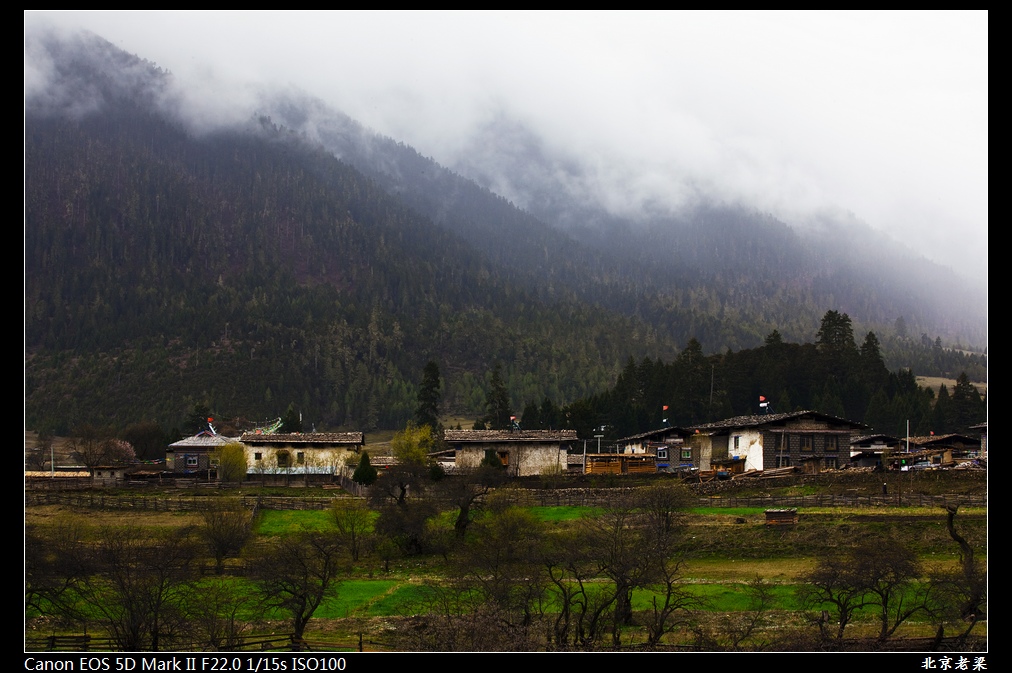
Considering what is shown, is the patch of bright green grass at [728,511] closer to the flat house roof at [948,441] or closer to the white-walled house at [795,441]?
the white-walled house at [795,441]

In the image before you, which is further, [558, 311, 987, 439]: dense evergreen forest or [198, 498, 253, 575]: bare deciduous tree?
[558, 311, 987, 439]: dense evergreen forest

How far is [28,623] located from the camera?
39562mm

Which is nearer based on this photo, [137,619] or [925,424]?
[137,619]

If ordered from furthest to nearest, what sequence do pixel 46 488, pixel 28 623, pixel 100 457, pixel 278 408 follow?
pixel 278 408 → pixel 100 457 → pixel 46 488 → pixel 28 623

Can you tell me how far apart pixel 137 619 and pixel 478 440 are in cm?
5291

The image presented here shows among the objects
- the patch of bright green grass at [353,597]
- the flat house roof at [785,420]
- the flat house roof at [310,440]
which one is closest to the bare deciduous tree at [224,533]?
the patch of bright green grass at [353,597]

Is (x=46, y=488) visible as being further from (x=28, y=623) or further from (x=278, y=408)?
(x=278, y=408)

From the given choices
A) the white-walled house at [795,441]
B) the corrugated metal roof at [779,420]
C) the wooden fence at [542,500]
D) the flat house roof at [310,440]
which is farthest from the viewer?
the flat house roof at [310,440]

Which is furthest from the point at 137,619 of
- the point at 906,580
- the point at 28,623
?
the point at 906,580

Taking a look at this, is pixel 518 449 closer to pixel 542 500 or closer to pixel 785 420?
pixel 785 420

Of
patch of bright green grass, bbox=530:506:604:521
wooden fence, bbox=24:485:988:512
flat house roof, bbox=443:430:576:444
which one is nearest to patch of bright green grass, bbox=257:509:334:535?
wooden fence, bbox=24:485:988:512

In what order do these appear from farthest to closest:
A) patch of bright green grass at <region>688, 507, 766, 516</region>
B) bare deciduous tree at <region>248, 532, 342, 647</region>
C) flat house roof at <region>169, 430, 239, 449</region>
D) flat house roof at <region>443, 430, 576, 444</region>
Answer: flat house roof at <region>169, 430, 239, 449</region>
flat house roof at <region>443, 430, 576, 444</region>
patch of bright green grass at <region>688, 507, 766, 516</region>
bare deciduous tree at <region>248, 532, 342, 647</region>

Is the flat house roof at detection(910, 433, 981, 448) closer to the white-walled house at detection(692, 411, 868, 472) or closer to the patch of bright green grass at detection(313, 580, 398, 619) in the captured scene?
the white-walled house at detection(692, 411, 868, 472)
